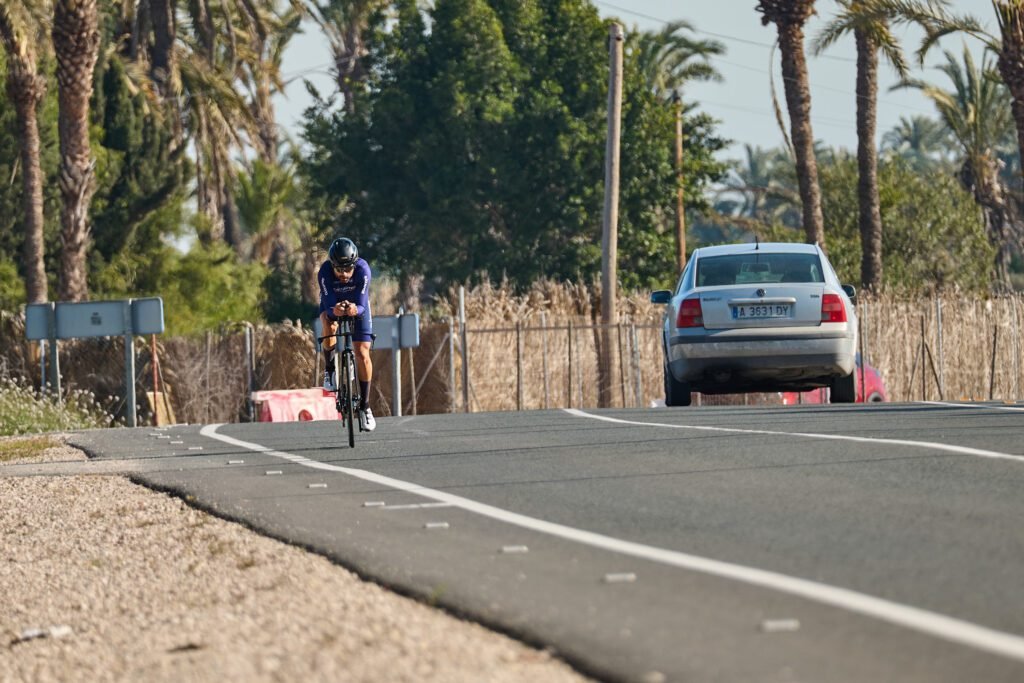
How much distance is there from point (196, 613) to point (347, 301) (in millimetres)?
6323

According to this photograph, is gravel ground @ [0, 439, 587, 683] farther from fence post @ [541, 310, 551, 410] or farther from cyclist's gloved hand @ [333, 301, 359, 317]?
fence post @ [541, 310, 551, 410]

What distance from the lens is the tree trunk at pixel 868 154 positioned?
3828cm

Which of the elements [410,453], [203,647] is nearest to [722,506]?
[203,647]

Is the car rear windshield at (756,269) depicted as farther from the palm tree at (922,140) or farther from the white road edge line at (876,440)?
the palm tree at (922,140)

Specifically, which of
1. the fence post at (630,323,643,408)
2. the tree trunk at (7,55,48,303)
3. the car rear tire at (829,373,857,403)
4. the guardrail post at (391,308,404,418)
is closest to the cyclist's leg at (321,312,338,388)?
the car rear tire at (829,373,857,403)

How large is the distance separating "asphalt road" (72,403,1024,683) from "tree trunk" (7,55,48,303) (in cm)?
1858

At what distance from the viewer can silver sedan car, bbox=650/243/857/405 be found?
16984mm

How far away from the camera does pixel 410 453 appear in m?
13.6

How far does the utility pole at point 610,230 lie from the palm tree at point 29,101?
1031 cm

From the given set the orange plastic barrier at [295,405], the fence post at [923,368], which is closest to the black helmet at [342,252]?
the orange plastic barrier at [295,405]

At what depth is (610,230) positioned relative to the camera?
1265 inches

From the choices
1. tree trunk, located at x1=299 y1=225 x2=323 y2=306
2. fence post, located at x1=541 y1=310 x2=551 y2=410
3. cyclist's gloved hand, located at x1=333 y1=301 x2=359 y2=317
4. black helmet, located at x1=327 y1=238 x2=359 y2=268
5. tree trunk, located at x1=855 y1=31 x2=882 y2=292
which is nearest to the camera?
black helmet, located at x1=327 y1=238 x2=359 y2=268

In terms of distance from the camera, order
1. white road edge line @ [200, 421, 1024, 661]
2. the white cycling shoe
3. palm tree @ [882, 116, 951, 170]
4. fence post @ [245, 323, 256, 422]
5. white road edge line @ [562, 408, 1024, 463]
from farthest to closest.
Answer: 1. palm tree @ [882, 116, 951, 170]
2. fence post @ [245, 323, 256, 422]
3. the white cycling shoe
4. white road edge line @ [562, 408, 1024, 463]
5. white road edge line @ [200, 421, 1024, 661]

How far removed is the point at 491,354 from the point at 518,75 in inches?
670
